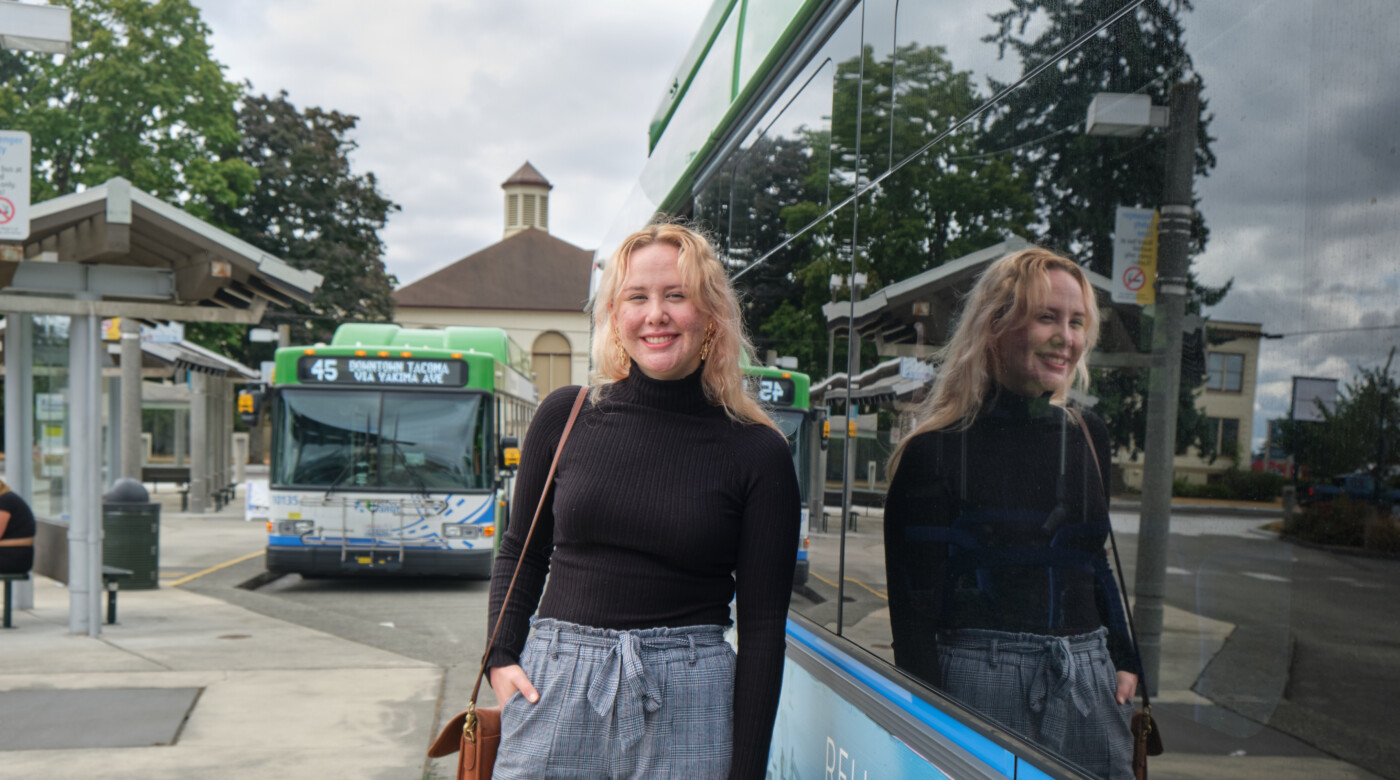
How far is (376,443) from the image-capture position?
41.8ft

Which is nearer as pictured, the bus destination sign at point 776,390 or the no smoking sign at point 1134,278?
the no smoking sign at point 1134,278

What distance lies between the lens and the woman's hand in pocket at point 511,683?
2174 mm

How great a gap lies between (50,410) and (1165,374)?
12656mm

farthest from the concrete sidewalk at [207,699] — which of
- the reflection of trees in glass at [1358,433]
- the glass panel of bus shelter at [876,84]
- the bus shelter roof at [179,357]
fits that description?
the bus shelter roof at [179,357]

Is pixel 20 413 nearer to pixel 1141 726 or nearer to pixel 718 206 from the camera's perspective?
pixel 718 206

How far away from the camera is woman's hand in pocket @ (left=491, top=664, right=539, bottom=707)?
85.6 inches

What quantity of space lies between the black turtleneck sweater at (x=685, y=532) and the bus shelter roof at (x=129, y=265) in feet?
24.2

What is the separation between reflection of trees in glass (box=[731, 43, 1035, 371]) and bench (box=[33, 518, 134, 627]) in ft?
26.0

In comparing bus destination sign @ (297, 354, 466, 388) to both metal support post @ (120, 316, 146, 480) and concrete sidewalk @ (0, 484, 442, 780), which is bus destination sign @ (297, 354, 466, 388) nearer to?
concrete sidewalk @ (0, 484, 442, 780)

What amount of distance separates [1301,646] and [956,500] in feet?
2.88

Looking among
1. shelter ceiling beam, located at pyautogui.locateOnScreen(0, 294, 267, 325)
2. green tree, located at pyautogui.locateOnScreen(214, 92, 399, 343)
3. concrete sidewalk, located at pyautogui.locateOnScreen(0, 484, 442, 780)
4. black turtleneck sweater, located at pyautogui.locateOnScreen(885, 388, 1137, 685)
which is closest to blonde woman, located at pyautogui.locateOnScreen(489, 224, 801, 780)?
black turtleneck sweater, located at pyautogui.locateOnScreen(885, 388, 1137, 685)

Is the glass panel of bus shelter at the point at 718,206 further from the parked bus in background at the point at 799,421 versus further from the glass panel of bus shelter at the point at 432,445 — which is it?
the glass panel of bus shelter at the point at 432,445

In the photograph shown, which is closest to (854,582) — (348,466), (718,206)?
(718,206)

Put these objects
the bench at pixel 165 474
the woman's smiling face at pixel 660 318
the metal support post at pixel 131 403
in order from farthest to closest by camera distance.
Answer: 1. the bench at pixel 165 474
2. the metal support post at pixel 131 403
3. the woman's smiling face at pixel 660 318
